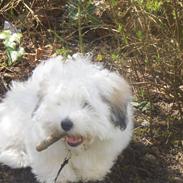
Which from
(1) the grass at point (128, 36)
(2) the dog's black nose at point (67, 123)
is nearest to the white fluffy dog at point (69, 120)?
(2) the dog's black nose at point (67, 123)

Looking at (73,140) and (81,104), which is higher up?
(81,104)

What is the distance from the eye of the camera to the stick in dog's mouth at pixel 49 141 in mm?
2660

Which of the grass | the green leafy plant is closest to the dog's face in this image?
the grass

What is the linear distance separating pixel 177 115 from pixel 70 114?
4.47 ft

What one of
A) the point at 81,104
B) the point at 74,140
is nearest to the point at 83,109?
the point at 81,104

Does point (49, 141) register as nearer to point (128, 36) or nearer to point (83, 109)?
point (83, 109)

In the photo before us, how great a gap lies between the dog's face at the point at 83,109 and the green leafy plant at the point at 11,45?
1207mm

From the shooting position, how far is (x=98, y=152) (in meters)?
2.94

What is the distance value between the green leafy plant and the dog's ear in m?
1.27

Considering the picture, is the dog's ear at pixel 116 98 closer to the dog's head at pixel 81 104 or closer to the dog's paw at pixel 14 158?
the dog's head at pixel 81 104

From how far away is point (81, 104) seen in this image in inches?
103

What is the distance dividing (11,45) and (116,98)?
137 cm

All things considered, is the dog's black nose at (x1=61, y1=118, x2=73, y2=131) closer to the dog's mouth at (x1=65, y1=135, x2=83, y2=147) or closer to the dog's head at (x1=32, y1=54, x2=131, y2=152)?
the dog's head at (x1=32, y1=54, x2=131, y2=152)

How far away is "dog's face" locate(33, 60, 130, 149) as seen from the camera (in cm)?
256
